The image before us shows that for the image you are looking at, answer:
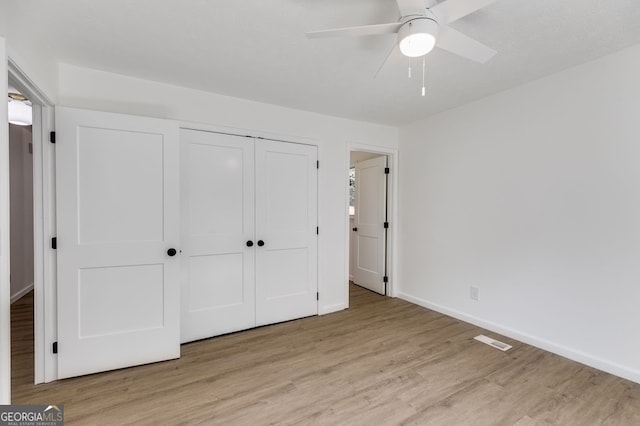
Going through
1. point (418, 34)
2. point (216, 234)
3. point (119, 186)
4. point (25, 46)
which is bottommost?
point (216, 234)

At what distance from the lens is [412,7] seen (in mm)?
1433

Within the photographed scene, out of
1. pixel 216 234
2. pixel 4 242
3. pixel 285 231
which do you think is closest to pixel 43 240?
pixel 4 242

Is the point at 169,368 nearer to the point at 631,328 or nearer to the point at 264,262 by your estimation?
the point at 264,262

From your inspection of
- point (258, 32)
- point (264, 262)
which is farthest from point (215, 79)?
point (264, 262)

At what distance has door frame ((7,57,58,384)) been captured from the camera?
6.98 ft

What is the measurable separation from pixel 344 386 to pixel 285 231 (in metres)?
1.72

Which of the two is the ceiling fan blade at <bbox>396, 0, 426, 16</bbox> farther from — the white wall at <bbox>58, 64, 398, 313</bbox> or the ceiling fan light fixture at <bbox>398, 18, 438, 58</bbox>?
the white wall at <bbox>58, 64, 398, 313</bbox>

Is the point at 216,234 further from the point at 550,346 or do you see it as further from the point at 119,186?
the point at 550,346

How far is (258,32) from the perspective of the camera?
1972 millimetres

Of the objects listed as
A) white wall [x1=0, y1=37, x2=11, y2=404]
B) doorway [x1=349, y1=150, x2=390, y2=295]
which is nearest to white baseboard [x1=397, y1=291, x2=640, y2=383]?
doorway [x1=349, y1=150, x2=390, y2=295]

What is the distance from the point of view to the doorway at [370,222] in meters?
4.33

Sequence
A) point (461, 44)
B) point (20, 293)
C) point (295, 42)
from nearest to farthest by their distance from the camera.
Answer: point (461, 44) < point (295, 42) < point (20, 293)

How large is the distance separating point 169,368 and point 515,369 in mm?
2825

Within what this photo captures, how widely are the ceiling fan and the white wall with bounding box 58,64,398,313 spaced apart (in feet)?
5.74
